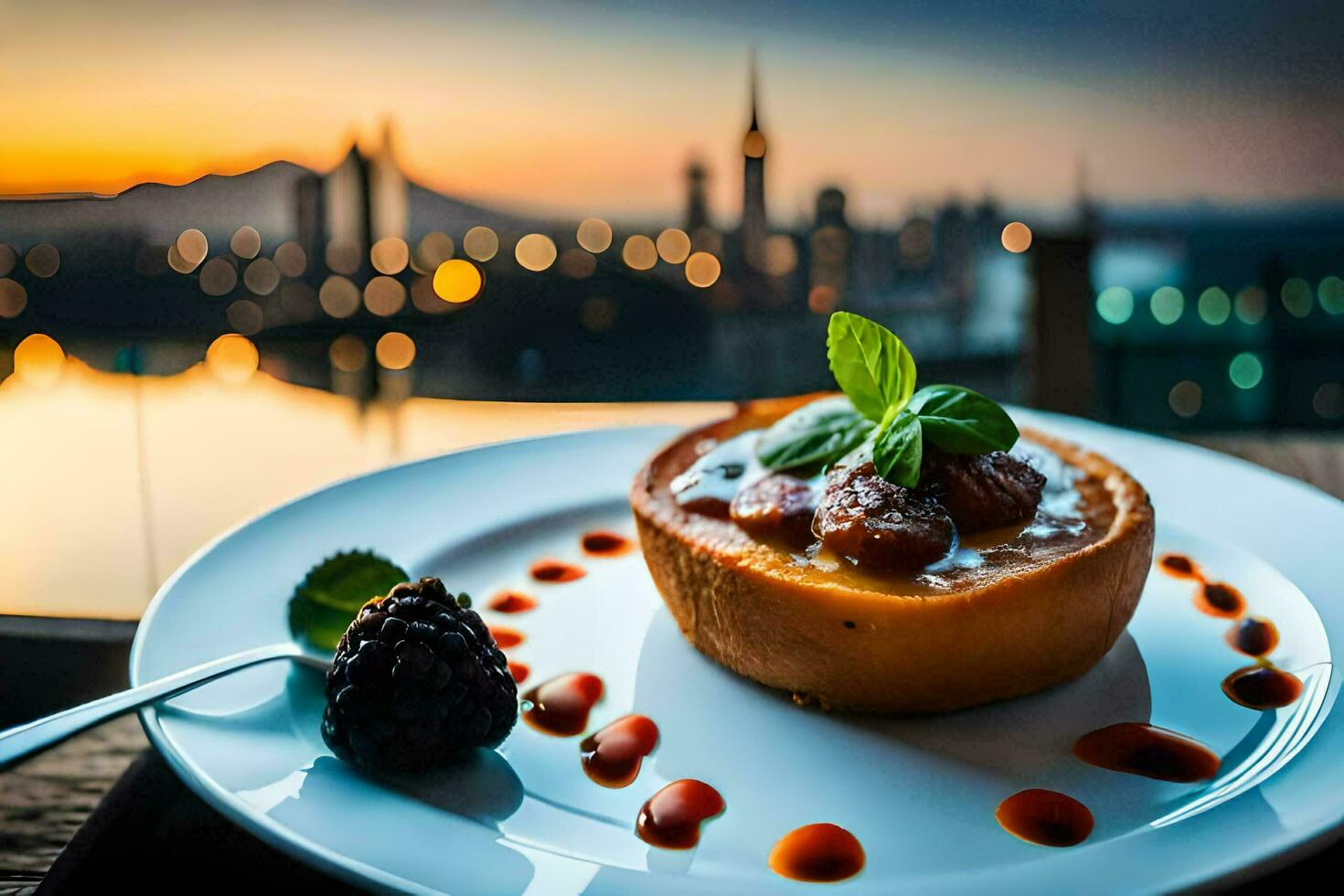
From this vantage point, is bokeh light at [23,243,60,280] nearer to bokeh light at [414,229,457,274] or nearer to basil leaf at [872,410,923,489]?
bokeh light at [414,229,457,274]

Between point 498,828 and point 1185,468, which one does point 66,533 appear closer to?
point 498,828

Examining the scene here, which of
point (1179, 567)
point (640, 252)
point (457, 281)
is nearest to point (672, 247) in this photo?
point (640, 252)

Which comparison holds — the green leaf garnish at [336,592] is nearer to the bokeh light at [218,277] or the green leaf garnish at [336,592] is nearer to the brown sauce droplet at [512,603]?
the brown sauce droplet at [512,603]

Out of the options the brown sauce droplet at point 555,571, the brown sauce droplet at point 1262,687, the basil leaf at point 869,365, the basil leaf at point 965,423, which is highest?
the basil leaf at point 869,365

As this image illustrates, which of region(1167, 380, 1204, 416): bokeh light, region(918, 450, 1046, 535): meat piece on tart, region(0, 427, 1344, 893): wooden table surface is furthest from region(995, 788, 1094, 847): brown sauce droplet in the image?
region(1167, 380, 1204, 416): bokeh light

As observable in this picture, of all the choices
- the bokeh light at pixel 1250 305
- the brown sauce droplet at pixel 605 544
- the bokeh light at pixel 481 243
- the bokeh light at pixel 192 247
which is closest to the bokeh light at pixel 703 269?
the bokeh light at pixel 481 243

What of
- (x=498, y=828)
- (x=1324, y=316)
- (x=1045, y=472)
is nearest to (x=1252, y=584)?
(x=1045, y=472)
